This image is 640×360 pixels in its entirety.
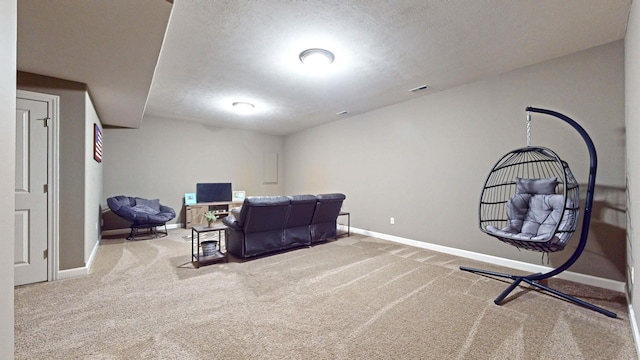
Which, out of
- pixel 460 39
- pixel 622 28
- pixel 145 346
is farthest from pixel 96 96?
pixel 622 28

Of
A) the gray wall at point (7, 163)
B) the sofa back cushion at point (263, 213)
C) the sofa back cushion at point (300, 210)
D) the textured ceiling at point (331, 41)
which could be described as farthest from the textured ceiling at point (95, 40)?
the sofa back cushion at point (300, 210)

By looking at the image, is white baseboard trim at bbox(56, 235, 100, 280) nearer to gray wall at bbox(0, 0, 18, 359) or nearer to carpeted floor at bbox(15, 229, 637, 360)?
carpeted floor at bbox(15, 229, 637, 360)

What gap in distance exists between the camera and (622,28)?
2.66 meters

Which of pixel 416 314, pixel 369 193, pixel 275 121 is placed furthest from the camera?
pixel 275 121

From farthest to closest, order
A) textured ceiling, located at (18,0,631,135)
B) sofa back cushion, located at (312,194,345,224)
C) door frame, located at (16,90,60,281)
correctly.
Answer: sofa back cushion, located at (312,194,345,224)
door frame, located at (16,90,60,281)
textured ceiling, located at (18,0,631,135)

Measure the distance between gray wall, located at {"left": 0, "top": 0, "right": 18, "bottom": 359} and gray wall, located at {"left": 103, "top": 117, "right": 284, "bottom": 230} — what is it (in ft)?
18.2

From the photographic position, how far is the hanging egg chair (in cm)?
247

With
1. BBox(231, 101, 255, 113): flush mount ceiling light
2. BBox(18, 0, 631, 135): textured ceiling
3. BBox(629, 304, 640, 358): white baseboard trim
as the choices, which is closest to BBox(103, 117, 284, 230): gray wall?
BBox(18, 0, 631, 135): textured ceiling

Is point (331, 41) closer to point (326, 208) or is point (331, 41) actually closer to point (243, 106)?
point (326, 208)

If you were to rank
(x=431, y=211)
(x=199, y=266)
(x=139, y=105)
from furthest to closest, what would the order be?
(x=431, y=211), (x=139, y=105), (x=199, y=266)

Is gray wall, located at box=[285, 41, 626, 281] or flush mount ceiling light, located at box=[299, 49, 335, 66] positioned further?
flush mount ceiling light, located at box=[299, 49, 335, 66]

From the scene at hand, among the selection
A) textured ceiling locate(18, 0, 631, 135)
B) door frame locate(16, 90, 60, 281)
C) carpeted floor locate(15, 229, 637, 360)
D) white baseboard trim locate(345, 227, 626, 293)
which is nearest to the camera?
carpeted floor locate(15, 229, 637, 360)

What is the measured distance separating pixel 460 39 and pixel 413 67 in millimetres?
736

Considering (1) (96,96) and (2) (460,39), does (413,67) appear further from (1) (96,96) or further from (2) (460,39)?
(1) (96,96)
